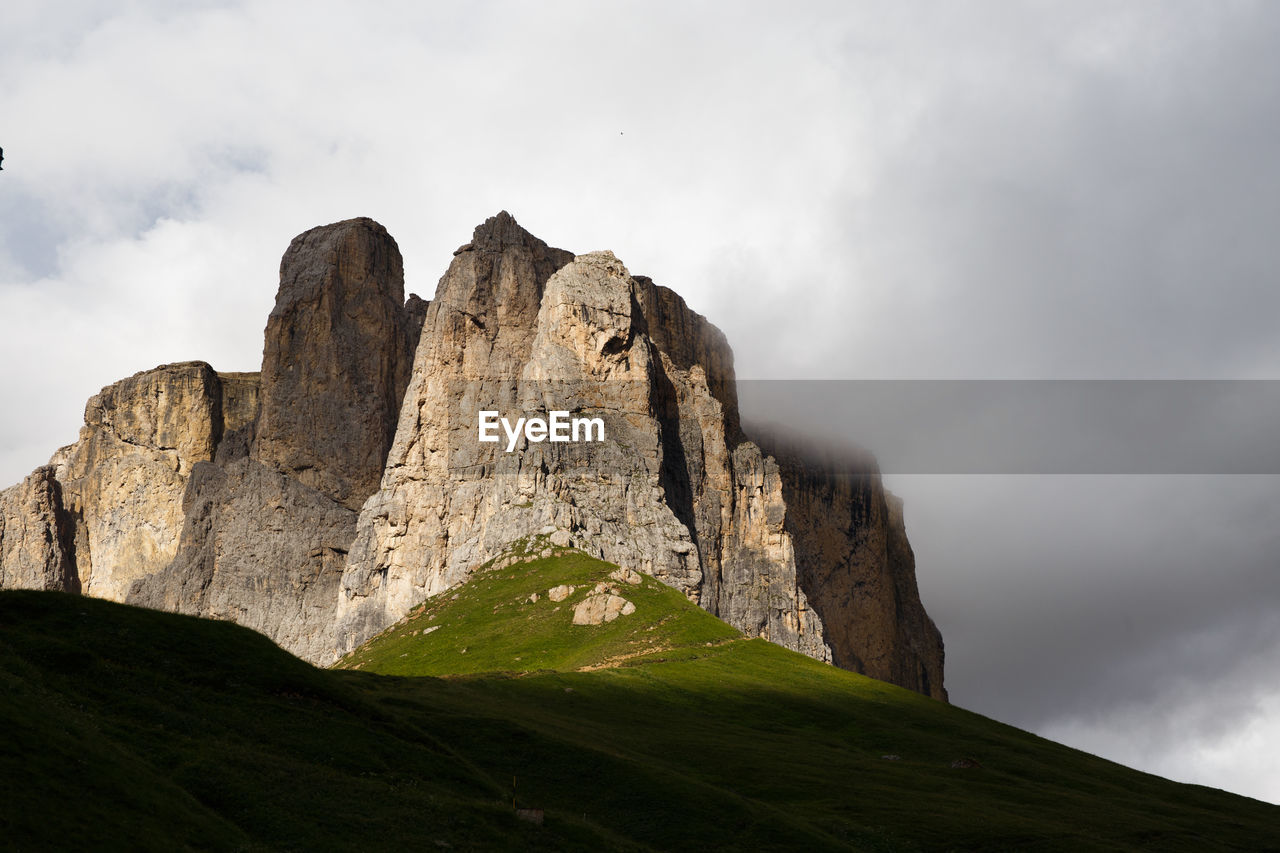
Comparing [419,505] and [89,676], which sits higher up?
[419,505]

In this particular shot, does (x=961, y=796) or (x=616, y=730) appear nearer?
(x=961, y=796)

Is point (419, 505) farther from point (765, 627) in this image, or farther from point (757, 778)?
point (757, 778)

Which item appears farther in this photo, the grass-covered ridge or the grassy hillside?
the grass-covered ridge

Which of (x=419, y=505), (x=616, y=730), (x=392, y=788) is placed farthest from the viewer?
(x=419, y=505)

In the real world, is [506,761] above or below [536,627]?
below

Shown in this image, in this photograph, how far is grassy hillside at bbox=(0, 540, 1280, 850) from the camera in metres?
44.0

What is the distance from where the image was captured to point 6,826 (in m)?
35.7

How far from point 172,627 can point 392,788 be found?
1752cm

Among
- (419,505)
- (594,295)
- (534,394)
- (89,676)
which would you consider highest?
(594,295)

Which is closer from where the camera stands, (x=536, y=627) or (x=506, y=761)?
(x=506, y=761)

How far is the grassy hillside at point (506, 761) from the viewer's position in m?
44.0

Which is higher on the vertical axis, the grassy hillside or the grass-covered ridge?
the grass-covered ridge

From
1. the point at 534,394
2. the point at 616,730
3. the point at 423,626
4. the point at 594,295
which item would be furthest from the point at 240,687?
the point at 594,295

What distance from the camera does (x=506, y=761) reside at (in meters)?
70.9
